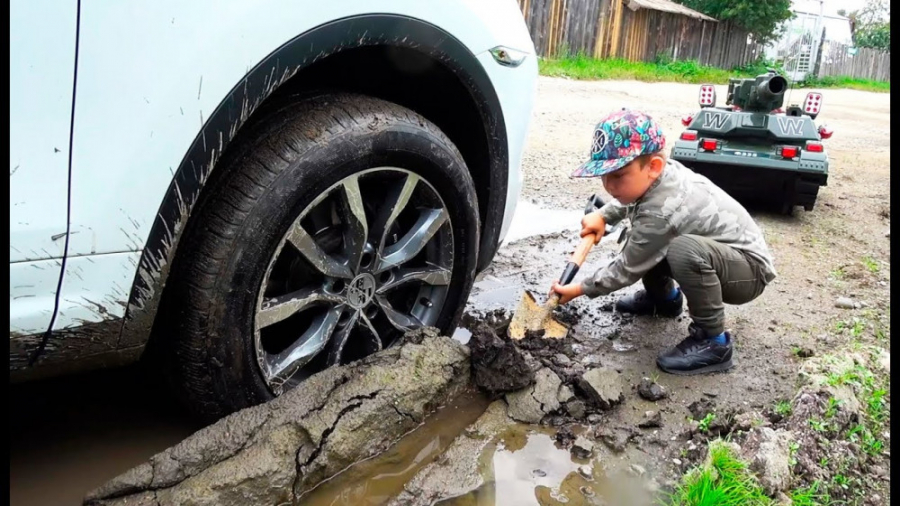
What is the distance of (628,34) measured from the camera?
20.7 meters

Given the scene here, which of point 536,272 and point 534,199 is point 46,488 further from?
point 534,199

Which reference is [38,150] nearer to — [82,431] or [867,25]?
[82,431]

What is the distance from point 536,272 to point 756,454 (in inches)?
77.7

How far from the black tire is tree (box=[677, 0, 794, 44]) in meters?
26.6

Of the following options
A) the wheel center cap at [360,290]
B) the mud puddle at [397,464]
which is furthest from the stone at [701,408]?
the wheel center cap at [360,290]

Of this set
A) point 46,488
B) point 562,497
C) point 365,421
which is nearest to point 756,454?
point 562,497

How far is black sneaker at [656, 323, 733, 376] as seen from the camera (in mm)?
2938

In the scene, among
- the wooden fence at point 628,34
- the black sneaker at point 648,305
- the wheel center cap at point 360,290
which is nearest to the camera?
the wheel center cap at point 360,290

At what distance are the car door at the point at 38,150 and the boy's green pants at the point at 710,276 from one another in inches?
83.9

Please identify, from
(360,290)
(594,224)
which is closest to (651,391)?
(594,224)

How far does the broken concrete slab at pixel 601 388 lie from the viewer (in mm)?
2598

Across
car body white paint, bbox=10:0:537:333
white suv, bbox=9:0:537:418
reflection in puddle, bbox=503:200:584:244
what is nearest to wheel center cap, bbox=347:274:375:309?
white suv, bbox=9:0:537:418

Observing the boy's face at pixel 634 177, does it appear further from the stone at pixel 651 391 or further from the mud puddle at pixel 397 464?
the mud puddle at pixel 397 464

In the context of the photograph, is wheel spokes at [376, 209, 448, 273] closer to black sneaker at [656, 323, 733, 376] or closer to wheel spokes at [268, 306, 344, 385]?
wheel spokes at [268, 306, 344, 385]
